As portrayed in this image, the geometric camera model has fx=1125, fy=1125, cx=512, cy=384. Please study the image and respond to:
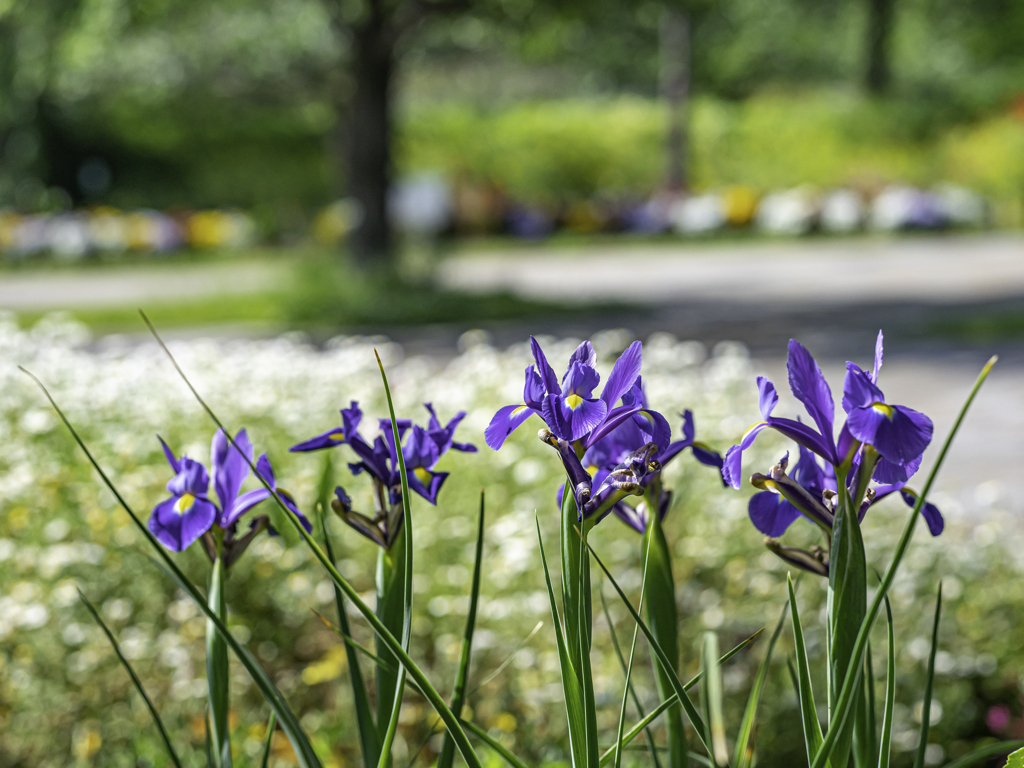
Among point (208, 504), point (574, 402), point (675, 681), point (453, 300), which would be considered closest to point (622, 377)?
point (574, 402)

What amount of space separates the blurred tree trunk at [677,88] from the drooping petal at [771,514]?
24591mm

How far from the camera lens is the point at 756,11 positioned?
40.0m

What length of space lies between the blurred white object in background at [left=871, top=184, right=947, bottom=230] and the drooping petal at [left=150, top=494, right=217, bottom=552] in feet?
76.3

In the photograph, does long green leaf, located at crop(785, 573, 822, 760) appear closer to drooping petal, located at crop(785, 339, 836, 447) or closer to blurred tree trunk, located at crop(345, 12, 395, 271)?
drooping petal, located at crop(785, 339, 836, 447)

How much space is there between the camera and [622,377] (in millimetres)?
1233

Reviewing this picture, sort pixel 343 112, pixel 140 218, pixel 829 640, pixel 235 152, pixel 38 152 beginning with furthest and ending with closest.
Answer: pixel 235 152, pixel 38 152, pixel 140 218, pixel 343 112, pixel 829 640

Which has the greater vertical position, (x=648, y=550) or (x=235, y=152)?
(x=235, y=152)

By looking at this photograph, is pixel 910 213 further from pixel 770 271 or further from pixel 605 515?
pixel 605 515

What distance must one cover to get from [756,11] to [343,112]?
31.1m

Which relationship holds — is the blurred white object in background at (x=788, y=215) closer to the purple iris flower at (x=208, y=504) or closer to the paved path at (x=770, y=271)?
the paved path at (x=770, y=271)

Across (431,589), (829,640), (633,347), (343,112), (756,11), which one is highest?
(756,11)

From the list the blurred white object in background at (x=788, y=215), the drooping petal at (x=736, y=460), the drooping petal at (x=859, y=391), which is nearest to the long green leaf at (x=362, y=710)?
the drooping petal at (x=736, y=460)

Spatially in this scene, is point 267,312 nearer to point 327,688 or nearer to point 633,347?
point 327,688

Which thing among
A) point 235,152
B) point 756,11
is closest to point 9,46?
point 235,152
